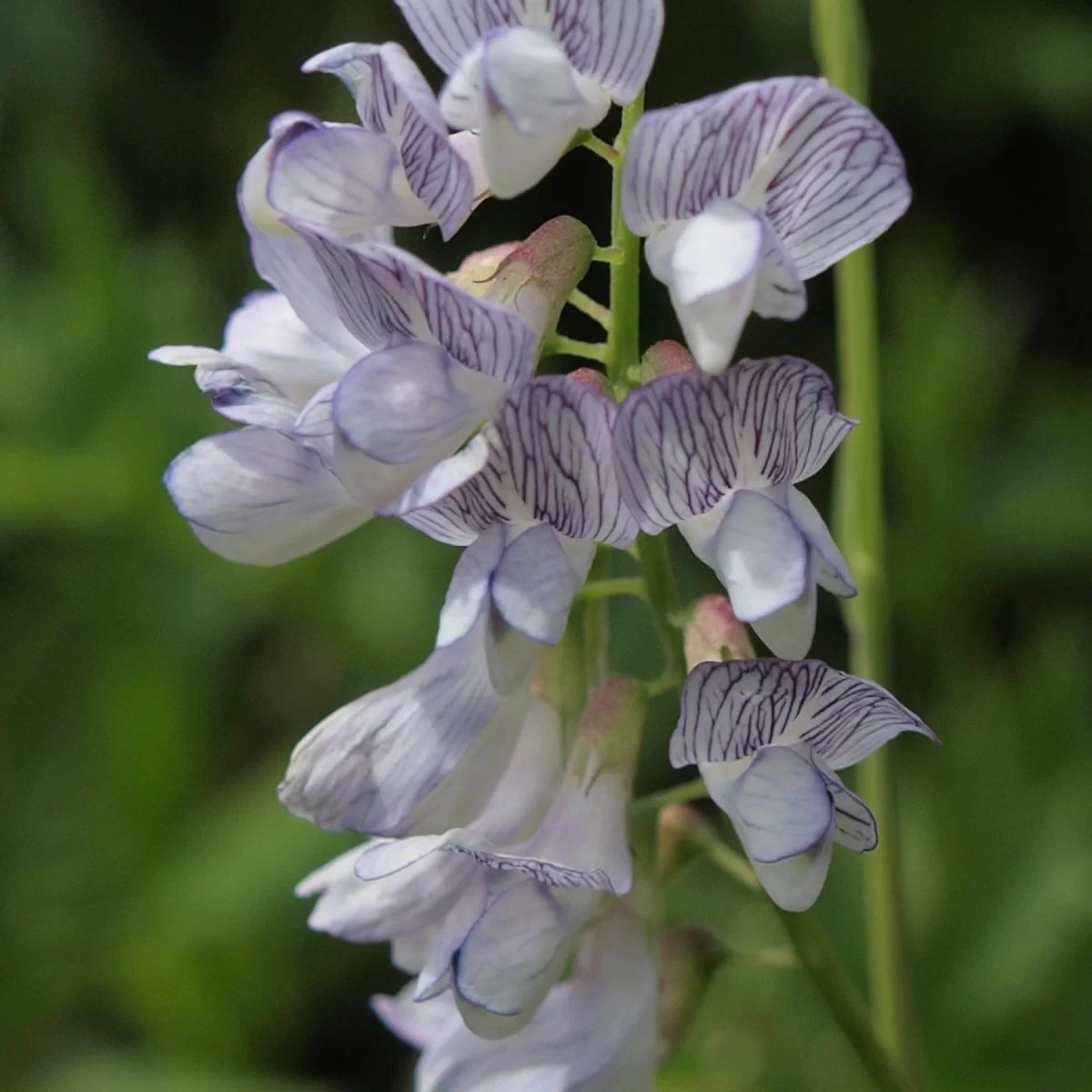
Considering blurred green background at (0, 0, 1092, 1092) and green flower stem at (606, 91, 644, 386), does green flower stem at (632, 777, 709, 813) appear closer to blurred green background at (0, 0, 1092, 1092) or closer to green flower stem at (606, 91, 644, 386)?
green flower stem at (606, 91, 644, 386)

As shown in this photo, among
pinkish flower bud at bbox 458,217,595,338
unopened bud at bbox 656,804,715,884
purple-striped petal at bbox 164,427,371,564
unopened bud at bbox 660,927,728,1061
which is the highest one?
pinkish flower bud at bbox 458,217,595,338

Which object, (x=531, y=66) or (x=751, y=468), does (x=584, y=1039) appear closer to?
(x=751, y=468)

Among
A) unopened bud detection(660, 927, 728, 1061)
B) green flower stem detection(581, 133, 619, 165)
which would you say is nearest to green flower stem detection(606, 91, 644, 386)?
green flower stem detection(581, 133, 619, 165)

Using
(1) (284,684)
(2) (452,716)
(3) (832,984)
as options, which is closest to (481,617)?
(2) (452,716)

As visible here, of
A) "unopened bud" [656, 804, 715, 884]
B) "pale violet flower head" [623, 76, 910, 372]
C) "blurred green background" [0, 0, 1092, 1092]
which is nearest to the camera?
"pale violet flower head" [623, 76, 910, 372]

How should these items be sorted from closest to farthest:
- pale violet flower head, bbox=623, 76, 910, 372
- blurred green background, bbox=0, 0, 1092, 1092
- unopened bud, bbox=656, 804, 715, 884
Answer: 1. pale violet flower head, bbox=623, 76, 910, 372
2. unopened bud, bbox=656, 804, 715, 884
3. blurred green background, bbox=0, 0, 1092, 1092

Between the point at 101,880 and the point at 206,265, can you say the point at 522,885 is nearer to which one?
the point at 101,880

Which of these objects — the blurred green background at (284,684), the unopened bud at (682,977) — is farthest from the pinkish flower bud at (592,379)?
the blurred green background at (284,684)

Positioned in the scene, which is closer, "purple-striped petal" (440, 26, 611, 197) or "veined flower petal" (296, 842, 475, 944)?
"purple-striped petal" (440, 26, 611, 197)

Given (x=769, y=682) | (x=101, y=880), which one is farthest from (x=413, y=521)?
(x=101, y=880)
